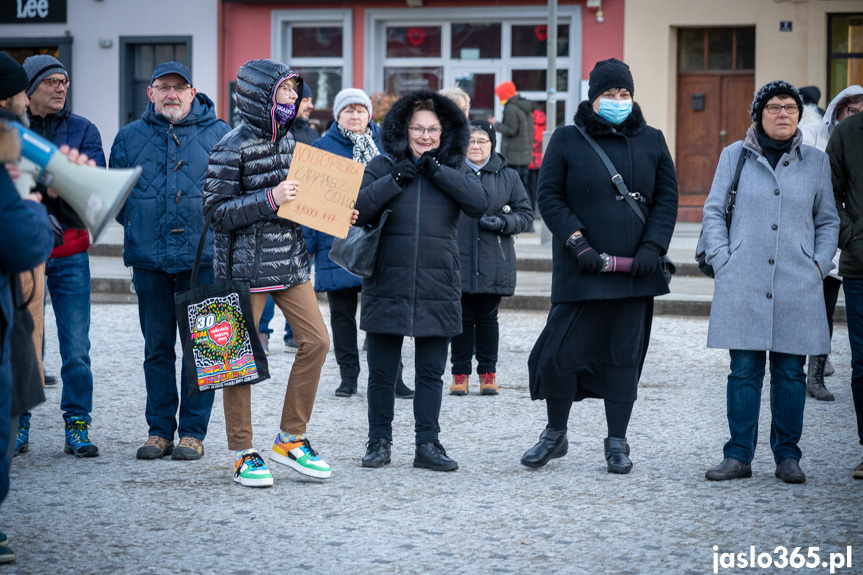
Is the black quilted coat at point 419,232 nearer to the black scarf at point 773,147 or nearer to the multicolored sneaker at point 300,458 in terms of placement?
the multicolored sneaker at point 300,458

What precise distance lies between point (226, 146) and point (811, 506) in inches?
125

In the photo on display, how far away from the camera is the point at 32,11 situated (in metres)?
21.6

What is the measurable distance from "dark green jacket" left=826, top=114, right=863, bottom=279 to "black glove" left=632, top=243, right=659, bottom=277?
121cm

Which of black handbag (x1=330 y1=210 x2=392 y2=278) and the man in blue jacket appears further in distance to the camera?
the man in blue jacket

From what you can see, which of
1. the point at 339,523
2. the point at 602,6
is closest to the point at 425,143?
the point at 339,523

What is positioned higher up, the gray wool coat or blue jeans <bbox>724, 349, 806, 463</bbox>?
the gray wool coat

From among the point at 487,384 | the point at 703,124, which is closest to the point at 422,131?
the point at 487,384

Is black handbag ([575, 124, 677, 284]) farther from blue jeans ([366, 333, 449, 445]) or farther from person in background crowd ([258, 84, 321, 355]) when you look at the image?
person in background crowd ([258, 84, 321, 355])

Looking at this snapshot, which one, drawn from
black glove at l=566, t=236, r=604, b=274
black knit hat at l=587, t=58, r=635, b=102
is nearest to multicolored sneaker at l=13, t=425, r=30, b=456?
black glove at l=566, t=236, r=604, b=274

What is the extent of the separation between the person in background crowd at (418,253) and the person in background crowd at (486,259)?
2011 mm

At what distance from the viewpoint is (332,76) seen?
21.4m

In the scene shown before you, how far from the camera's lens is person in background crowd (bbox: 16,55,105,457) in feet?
20.3

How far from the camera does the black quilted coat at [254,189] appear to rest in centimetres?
554

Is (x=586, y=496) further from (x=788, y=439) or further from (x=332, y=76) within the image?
(x=332, y=76)
